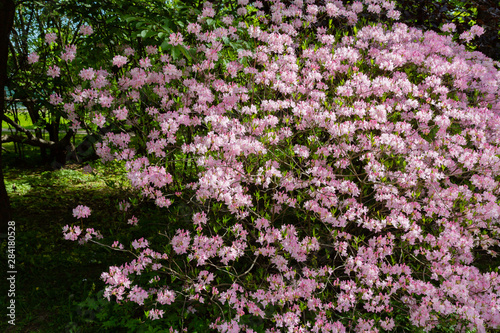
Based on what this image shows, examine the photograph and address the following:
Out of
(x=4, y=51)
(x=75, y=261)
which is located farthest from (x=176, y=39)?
(x=75, y=261)

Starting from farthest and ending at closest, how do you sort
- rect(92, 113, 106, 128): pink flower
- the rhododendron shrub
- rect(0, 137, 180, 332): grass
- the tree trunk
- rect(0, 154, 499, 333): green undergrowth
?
the tree trunk, rect(0, 137, 180, 332): grass, rect(0, 154, 499, 333): green undergrowth, rect(92, 113, 106, 128): pink flower, the rhododendron shrub

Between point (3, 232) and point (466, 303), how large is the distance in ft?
18.1

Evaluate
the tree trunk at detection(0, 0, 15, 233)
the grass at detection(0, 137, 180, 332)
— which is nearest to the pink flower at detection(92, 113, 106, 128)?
the grass at detection(0, 137, 180, 332)

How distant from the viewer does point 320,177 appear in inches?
142

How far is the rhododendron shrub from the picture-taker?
3.31 m

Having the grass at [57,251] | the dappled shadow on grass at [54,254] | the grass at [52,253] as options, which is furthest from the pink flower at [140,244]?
the grass at [52,253]

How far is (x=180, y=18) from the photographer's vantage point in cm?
409

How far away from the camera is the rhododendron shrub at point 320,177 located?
331cm

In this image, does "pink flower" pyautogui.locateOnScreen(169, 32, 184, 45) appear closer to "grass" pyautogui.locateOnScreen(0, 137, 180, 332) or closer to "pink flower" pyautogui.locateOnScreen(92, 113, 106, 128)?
"pink flower" pyautogui.locateOnScreen(92, 113, 106, 128)

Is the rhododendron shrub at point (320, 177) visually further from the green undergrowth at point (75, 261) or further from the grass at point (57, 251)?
the grass at point (57, 251)

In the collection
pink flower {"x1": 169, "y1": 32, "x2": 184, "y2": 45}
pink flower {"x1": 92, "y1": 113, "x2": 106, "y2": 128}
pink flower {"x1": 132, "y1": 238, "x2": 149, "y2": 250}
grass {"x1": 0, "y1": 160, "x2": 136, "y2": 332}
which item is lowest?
grass {"x1": 0, "y1": 160, "x2": 136, "y2": 332}

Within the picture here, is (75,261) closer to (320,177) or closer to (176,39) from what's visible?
(176,39)

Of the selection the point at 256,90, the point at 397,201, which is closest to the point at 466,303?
the point at 397,201

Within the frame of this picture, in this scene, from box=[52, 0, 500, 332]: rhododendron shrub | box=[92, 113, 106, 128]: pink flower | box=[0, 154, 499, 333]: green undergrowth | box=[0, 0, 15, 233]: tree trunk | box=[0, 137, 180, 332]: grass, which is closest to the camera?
box=[52, 0, 500, 332]: rhododendron shrub
